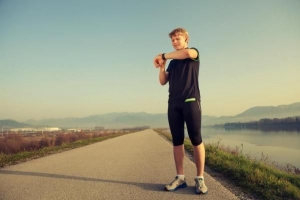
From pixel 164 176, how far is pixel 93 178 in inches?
49.9

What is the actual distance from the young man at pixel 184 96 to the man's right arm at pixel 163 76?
15mm

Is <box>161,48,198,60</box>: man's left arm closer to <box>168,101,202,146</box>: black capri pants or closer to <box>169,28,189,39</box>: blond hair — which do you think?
<box>169,28,189,39</box>: blond hair

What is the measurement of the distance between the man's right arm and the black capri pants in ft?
1.27

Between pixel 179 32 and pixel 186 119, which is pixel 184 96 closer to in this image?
pixel 186 119

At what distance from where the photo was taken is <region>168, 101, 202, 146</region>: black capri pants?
3439mm

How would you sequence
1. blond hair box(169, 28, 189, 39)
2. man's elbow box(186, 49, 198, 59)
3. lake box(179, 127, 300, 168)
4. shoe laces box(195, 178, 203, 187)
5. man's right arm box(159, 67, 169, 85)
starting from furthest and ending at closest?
lake box(179, 127, 300, 168), man's right arm box(159, 67, 169, 85), blond hair box(169, 28, 189, 39), shoe laces box(195, 178, 203, 187), man's elbow box(186, 49, 198, 59)

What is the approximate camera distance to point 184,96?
11.4 ft

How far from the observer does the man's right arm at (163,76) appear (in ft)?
12.2

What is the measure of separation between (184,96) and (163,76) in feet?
1.61

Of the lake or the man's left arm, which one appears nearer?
the man's left arm

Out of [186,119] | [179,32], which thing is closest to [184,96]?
[186,119]

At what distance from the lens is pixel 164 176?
461cm

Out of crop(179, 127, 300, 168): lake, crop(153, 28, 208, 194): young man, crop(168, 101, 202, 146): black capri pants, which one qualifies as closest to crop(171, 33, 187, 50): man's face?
crop(153, 28, 208, 194): young man

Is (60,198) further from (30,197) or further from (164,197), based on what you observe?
(164,197)
